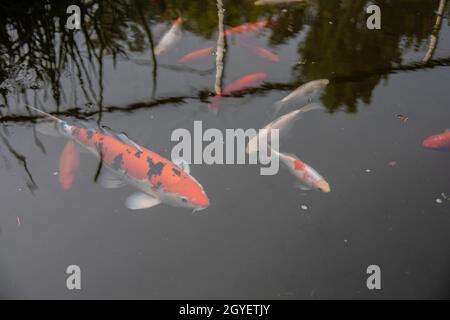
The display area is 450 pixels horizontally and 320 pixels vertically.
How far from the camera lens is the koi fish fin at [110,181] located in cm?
257

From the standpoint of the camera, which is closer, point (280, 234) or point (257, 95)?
point (280, 234)

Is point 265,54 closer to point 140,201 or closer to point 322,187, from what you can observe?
point 322,187

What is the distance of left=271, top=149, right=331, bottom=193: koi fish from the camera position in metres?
2.55

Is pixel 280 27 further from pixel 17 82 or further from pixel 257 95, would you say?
pixel 17 82

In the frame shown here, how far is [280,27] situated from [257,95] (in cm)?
94

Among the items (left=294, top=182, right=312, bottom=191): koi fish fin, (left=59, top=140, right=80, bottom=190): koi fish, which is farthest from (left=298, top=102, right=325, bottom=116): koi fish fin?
(left=59, top=140, right=80, bottom=190): koi fish

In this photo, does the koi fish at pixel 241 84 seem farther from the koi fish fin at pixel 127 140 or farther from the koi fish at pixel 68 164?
the koi fish at pixel 68 164

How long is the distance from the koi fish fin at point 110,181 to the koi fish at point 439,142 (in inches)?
64.4

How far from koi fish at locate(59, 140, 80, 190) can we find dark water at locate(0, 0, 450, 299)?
0.03 meters

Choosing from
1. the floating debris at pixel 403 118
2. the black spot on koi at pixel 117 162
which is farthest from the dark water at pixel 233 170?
the black spot on koi at pixel 117 162

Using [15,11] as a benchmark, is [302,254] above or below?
below

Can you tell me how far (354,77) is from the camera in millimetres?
3303

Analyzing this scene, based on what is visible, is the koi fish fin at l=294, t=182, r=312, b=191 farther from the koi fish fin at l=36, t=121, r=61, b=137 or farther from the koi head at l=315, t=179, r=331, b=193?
the koi fish fin at l=36, t=121, r=61, b=137
